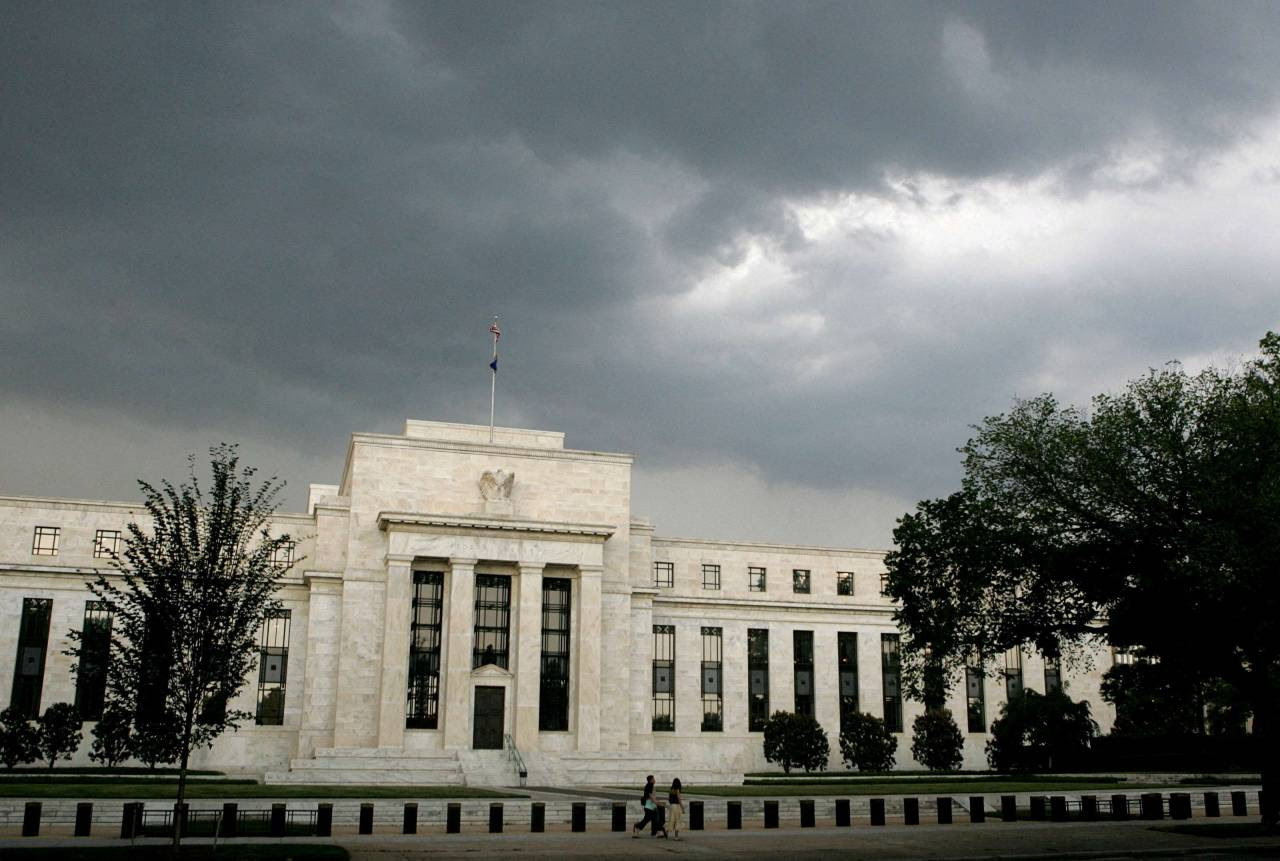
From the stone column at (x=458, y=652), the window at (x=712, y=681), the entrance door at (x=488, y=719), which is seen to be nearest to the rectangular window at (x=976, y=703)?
the window at (x=712, y=681)

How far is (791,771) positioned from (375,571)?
26.4m

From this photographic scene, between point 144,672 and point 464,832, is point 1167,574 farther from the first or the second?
point 144,672

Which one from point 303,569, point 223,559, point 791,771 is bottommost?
point 791,771

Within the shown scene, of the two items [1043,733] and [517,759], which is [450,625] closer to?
[517,759]

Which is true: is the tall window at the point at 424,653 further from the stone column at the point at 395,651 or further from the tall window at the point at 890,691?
the tall window at the point at 890,691

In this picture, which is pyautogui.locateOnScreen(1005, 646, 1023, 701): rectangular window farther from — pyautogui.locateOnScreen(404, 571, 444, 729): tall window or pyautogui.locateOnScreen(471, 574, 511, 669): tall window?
pyautogui.locateOnScreen(404, 571, 444, 729): tall window

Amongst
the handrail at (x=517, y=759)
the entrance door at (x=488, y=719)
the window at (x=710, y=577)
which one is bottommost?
the handrail at (x=517, y=759)

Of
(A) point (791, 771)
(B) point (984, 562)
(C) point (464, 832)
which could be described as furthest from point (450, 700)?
(B) point (984, 562)

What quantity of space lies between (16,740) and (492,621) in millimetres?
22802

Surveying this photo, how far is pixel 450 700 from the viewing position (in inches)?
2200

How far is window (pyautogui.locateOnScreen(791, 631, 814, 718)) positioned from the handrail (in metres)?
20.5

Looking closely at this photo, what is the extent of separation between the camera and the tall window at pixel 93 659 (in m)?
25.0

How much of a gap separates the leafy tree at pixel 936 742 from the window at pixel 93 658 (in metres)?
44.9

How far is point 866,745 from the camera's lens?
64188mm
